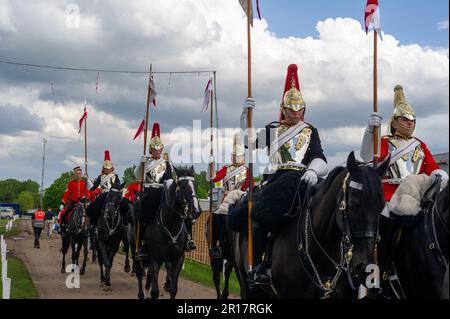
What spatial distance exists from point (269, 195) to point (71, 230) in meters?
13.8

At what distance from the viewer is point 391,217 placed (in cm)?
659

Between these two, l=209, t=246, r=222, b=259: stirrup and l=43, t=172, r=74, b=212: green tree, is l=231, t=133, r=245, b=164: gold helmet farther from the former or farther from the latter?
l=43, t=172, r=74, b=212: green tree

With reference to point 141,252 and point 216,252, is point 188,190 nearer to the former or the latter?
point 216,252

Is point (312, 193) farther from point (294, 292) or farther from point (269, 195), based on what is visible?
point (294, 292)

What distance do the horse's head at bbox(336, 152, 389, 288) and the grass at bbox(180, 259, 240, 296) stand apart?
947 centimetres

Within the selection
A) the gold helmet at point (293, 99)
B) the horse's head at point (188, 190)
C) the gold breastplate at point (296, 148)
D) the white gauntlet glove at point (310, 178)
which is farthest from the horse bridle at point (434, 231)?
the horse's head at point (188, 190)

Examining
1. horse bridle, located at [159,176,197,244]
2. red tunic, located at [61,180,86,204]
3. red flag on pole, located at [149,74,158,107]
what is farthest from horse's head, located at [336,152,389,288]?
red tunic, located at [61,180,86,204]

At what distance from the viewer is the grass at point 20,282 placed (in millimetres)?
13499

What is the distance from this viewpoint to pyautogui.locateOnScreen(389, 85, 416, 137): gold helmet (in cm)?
746

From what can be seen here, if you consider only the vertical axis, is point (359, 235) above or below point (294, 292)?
above

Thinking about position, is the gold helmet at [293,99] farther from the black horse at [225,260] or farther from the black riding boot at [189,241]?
the black riding boot at [189,241]

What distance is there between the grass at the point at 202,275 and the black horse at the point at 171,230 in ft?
9.61
